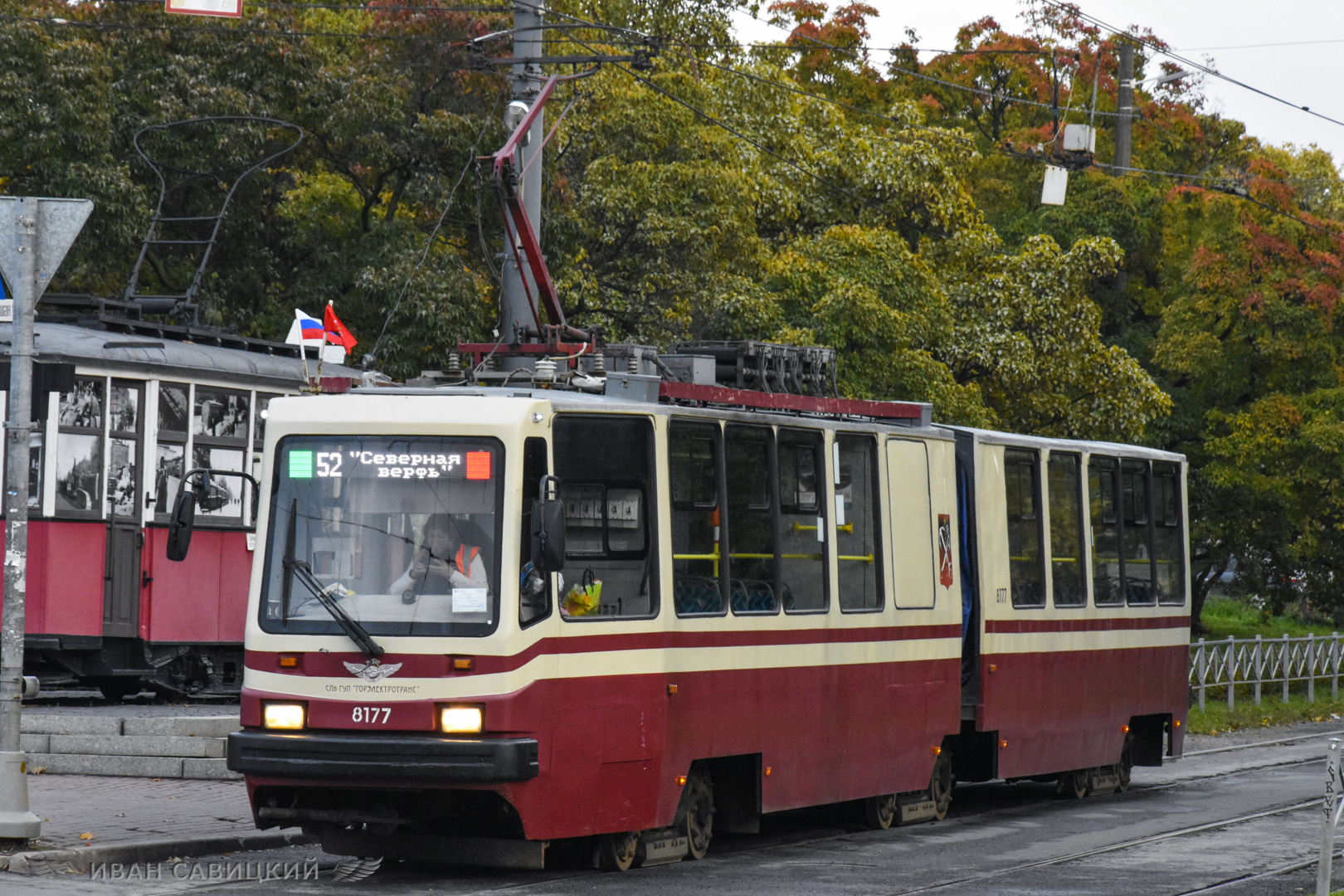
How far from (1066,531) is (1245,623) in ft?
109

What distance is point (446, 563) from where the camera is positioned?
1033 centimetres

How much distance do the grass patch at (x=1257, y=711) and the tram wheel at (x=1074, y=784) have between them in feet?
27.4

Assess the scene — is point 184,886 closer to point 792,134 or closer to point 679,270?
point 679,270

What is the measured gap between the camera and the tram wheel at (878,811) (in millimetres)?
14195

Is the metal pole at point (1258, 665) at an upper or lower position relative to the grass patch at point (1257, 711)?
upper

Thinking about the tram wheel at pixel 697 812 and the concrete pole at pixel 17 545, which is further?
the tram wheel at pixel 697 812

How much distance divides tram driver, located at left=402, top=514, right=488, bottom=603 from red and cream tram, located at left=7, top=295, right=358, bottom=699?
22.3 feet

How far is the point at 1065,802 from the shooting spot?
16.9 meters

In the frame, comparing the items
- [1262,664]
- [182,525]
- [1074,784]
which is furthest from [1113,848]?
[1262,664]

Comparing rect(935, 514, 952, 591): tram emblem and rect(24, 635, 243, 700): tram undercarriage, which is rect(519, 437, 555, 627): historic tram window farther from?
rect(24, 635, 243, 700): tram undercarriage

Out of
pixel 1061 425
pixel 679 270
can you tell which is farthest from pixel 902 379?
pixel 1061 425

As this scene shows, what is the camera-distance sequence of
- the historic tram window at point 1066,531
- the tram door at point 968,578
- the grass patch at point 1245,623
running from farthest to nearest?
the grass patch at point 1245,623 < the historic tram window at point 1066,531 < the tram door at point 968,578

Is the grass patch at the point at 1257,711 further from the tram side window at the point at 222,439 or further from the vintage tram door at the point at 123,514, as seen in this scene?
the vintage tram door at the point at 123,514

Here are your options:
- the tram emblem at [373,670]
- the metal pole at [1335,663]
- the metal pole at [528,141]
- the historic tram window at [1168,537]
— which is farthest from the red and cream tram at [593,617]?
the metal pole at [1335,663]
